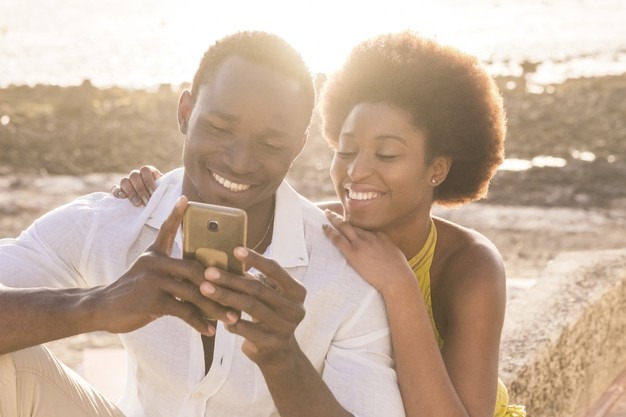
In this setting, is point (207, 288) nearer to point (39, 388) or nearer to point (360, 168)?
point (39, 388)

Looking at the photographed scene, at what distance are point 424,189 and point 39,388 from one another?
130 cm

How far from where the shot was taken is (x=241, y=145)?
9.28 ft

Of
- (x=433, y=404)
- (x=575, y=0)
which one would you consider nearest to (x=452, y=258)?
(x=433, y=404)

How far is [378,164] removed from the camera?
3217 millimetres

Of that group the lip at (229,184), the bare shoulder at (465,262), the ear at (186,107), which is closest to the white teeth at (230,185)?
the lip at (229,184)

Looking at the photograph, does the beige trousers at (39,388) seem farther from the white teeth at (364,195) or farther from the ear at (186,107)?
the white teeth at (364,195)

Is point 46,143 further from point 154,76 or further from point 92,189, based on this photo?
point 154,76

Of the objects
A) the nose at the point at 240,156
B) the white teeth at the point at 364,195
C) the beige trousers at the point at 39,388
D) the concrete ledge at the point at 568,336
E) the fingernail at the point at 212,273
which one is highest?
the nose at the point at 240,156

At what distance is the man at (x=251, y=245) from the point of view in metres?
2.70

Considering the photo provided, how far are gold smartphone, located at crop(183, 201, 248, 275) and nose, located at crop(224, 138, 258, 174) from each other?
479 mm

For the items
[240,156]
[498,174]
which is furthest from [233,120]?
[498,174]

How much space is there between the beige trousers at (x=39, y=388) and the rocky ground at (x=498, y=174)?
11.3ft

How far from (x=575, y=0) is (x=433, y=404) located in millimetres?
31199

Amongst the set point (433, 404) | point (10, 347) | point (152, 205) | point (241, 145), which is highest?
point (241, 145)
